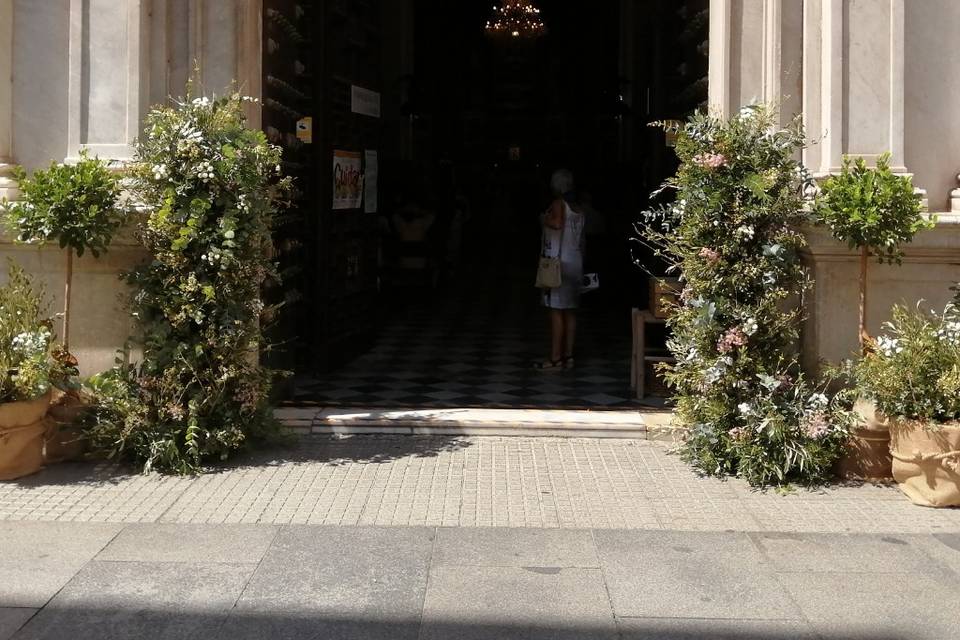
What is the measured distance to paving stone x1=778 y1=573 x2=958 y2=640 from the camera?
459 cm

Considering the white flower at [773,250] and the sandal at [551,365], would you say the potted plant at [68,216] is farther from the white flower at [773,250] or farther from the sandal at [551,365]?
the sandal at [551,365]

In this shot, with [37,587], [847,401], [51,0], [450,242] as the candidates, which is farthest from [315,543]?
[450,242]

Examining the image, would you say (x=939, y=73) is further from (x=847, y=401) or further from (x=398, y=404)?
(x=398, y=404)

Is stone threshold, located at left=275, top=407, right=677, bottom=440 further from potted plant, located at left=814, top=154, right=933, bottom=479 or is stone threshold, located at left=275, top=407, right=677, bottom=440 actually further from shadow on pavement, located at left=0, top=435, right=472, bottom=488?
potted plant, located at left=814, top=154, right=933, bottom=479

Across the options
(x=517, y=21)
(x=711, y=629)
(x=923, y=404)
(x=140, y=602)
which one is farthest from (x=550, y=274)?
(x=517, y=21)

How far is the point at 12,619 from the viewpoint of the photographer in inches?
184

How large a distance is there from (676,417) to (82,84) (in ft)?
14.7

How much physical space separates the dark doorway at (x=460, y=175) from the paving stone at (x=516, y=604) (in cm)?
377

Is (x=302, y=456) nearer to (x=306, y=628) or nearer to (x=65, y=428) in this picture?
(x=65, y=428)

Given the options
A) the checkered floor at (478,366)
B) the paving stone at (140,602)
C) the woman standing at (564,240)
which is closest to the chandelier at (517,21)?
the checkered floor at (478,366)

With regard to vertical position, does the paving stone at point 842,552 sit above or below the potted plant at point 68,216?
below

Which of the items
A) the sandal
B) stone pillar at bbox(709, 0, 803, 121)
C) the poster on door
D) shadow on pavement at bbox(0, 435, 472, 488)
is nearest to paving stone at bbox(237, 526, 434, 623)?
shadow on pavement at bbox(0, 435, 472, 488)

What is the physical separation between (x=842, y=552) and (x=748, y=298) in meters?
1.85

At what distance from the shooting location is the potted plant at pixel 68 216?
675 cm
